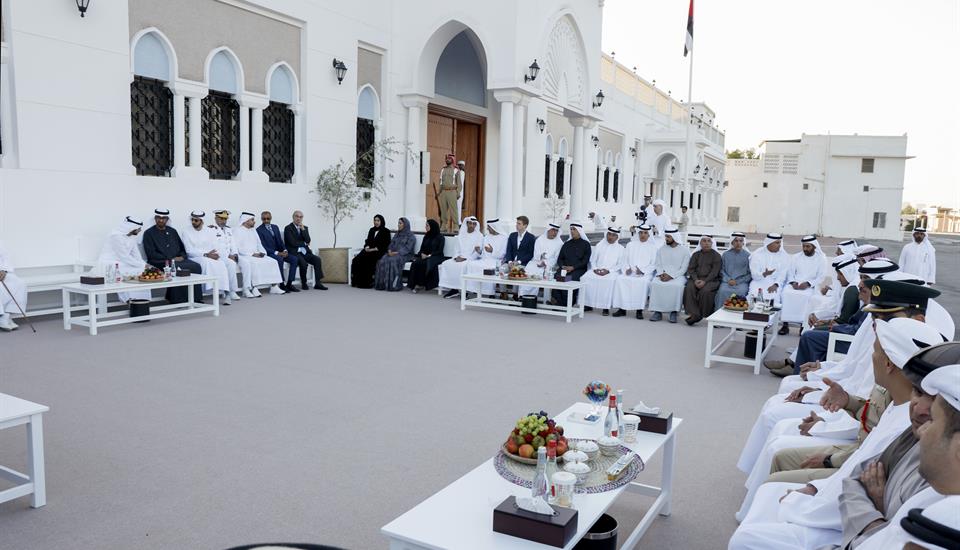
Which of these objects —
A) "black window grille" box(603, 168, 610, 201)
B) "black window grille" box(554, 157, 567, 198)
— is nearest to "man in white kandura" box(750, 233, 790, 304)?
"black window grille" box(554, 157, 567, 198)

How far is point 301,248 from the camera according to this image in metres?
10.9

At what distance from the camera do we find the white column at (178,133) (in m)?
9.44

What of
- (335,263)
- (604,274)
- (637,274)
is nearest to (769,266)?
(637,274)

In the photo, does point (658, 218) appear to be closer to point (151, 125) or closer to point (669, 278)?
point (669, 278)

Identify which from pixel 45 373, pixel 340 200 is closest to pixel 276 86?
pixel 340 200

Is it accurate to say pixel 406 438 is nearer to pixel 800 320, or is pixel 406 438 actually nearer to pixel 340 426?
pixel 340 426

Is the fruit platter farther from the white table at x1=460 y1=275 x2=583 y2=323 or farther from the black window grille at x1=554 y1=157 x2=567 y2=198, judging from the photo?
the black window grille at x1=554 y1=157 x2=567 y2=198

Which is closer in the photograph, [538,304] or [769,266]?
[769,266]

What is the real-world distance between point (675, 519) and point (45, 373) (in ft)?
16.0

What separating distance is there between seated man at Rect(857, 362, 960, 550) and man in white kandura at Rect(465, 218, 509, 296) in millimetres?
8765

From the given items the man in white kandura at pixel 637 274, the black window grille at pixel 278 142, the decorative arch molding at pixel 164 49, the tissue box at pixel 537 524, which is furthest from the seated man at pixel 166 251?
the tissue box at pixel 537 524

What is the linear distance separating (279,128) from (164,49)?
2.26 metres

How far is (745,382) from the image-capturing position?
613 centimetres

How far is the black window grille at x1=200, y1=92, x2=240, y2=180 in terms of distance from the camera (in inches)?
399
